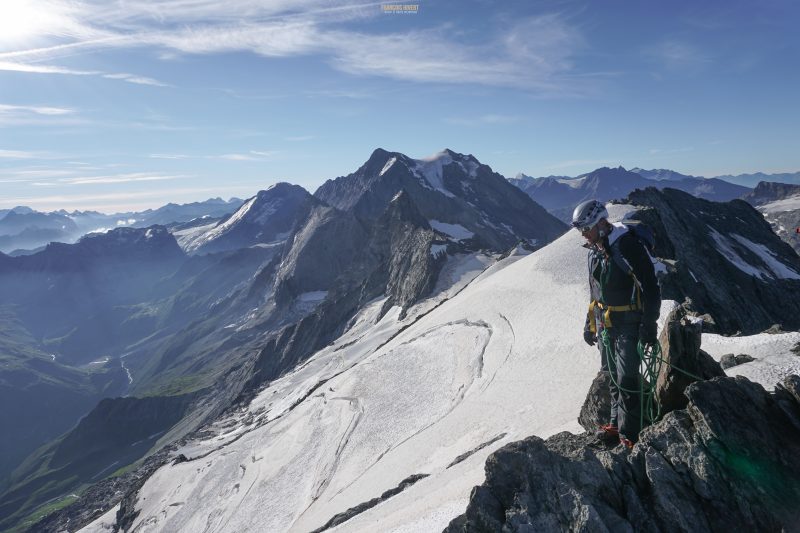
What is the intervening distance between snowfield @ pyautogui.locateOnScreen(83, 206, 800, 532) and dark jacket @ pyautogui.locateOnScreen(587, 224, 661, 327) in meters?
5.85

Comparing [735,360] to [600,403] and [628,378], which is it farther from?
[628,378]

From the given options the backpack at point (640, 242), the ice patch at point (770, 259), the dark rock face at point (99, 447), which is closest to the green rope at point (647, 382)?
the backpack at point (640, 242)

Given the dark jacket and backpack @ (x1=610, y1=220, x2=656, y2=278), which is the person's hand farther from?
backpack @ (x1=610, y1=220, x2=656, y2=278)

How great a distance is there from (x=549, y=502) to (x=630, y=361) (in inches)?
136

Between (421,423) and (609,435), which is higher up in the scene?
(609,435)

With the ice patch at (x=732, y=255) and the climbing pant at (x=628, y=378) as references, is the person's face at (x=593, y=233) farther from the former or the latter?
the ice patch at (x=732, y=255)

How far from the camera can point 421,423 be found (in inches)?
1160

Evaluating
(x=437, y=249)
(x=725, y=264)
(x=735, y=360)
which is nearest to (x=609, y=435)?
(x=735, y=360)

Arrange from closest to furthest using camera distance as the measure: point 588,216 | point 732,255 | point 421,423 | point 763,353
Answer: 1. point 588,216
2. point 763,353
3. point 421,423
4. point 732,255

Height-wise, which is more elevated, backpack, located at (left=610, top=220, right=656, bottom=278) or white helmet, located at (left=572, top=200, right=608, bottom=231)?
white helmet, located at (left=572, top=200, right=608, bottom=231)

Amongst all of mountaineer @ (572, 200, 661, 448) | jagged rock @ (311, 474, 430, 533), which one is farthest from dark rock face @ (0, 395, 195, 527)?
mountaineer @ (572, 200, 661, 448)

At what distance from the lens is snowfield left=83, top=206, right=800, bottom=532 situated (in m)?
18.1

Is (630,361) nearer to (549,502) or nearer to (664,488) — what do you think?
(664,488)

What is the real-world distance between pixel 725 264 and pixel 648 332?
5374 centimetres
